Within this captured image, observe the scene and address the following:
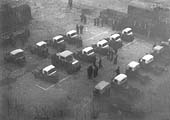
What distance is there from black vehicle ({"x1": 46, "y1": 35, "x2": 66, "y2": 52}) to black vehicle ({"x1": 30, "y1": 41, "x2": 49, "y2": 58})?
1942 millimetres

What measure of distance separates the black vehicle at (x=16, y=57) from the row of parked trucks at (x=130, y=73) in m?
11.7

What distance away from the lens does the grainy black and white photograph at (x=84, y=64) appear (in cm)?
3017

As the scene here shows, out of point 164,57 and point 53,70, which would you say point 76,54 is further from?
point 164,57

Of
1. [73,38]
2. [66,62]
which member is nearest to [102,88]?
[66,62]

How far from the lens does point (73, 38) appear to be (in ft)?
143

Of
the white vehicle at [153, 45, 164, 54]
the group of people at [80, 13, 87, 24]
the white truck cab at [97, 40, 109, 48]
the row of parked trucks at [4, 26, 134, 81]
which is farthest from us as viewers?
the group of people at [80, 13, 87, 24]

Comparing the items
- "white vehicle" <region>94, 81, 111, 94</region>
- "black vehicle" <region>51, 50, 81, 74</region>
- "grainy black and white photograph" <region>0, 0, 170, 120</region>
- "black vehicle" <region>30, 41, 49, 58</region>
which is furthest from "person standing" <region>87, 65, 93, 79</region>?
"black vehicle" <region>30, 41, 49, 58</region>

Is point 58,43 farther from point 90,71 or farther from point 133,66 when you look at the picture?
point 133,66

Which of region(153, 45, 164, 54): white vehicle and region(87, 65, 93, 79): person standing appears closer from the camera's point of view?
region(87, 65, 93, 79): person standing

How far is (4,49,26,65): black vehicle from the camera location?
37.6 m

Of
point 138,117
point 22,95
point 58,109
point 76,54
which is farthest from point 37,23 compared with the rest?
point 138,117

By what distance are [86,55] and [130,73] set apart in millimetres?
6667

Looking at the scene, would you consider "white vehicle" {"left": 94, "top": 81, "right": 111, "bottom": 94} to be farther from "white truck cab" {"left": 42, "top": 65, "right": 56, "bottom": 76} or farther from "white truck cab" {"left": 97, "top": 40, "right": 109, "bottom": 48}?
"white truck cab" {"left": 97, "top": 40, "right": 109, "bottom": 48}

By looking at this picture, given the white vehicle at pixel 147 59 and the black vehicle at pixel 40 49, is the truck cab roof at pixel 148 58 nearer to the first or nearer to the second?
the white vehicle at pixel 147 59
